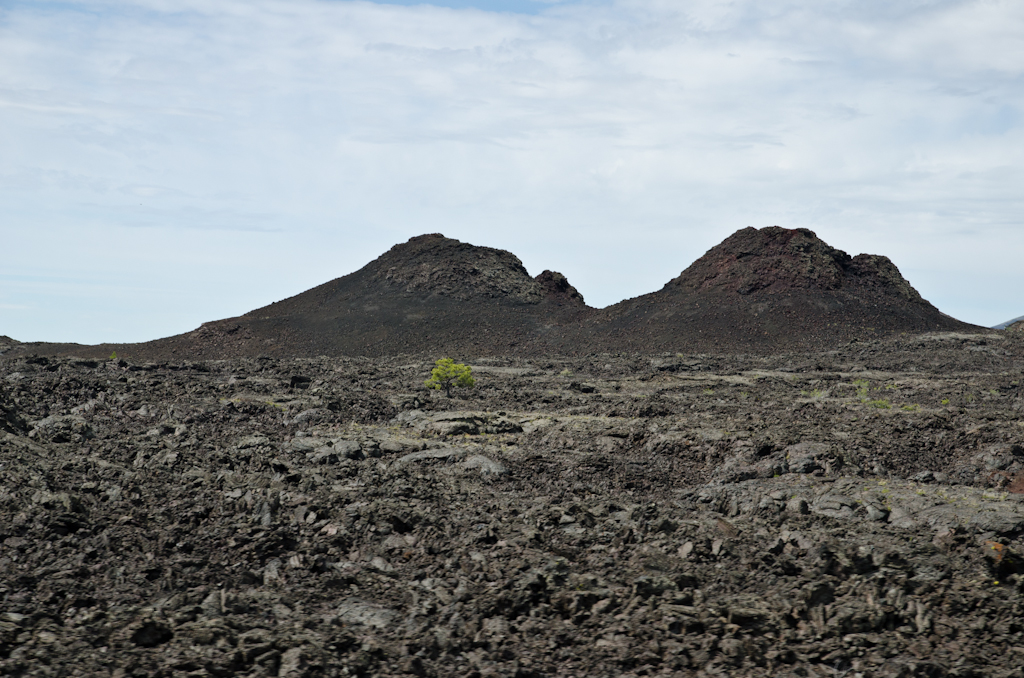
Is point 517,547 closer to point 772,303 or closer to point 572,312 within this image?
point 772,303

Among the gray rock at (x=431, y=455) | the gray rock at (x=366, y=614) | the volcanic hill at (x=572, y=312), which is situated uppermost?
the volcanic hill at (x=572, y=312)

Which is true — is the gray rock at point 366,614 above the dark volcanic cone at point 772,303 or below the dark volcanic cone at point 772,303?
below

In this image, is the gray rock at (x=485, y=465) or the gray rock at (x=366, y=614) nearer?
the gray rock at (x=366, y=614)

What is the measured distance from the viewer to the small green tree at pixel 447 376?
31859 mm

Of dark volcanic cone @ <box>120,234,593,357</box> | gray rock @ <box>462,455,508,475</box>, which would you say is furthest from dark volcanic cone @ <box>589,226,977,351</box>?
gray rock @ <box>462,455,508,475</box>

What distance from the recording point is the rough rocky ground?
8664 mm

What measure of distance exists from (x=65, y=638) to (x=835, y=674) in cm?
811

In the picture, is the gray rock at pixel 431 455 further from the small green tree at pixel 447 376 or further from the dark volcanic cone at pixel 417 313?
the dark volcanic cone at pixel 417 313

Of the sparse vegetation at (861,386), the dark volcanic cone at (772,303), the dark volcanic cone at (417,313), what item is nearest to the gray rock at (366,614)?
the sparse vegetation at (861,386)

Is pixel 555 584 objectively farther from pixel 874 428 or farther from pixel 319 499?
pixel 874 428

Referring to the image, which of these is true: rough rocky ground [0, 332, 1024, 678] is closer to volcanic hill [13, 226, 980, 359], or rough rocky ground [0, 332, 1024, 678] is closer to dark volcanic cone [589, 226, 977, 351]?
volcanic hill [13, 226, 980, 359]

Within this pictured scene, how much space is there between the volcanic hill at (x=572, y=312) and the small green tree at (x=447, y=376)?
21426 mm

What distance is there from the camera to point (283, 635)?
28.7 feet

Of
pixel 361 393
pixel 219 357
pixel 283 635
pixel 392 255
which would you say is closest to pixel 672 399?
pixel 361 393
